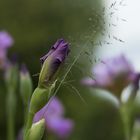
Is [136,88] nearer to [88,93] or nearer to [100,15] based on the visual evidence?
[100,15]

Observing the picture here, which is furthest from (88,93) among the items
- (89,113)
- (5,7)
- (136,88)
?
(136,88)

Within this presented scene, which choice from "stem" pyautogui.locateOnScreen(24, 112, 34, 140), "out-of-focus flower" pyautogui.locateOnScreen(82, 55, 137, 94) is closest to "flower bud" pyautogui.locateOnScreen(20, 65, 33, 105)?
"out-of-focus flower" pyautogui.locateOnScreen(82, 55, 137, 94)

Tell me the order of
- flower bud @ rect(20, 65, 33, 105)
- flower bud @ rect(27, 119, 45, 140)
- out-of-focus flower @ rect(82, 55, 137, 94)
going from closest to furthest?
1. flower bud @ rect(27, 119, 45, 140)
2. flower bud @ rect(20, 65, 33, 105)
3. out-of-focus flower @ rect(82, 55, 137, 94)

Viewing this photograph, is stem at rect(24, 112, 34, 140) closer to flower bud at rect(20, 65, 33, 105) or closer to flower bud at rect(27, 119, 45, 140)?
flower bud at rect(27, 119, 45, 140)

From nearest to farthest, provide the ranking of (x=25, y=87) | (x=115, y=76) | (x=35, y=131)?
(x=35, y=131) → (x=25, y=87) → (x=115, y=76)

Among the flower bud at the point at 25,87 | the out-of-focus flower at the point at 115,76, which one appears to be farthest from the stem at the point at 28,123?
the out-of-focus flower at the point at 115,76

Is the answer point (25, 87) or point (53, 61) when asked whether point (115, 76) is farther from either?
point (53, 61)

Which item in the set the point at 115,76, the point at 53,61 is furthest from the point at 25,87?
the point at 53,61

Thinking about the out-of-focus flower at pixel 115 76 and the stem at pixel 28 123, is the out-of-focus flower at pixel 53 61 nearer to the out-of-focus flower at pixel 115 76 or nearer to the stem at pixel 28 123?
the stem at pixel 28 123
